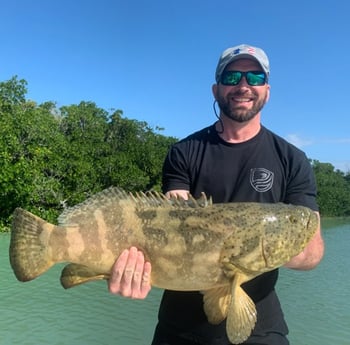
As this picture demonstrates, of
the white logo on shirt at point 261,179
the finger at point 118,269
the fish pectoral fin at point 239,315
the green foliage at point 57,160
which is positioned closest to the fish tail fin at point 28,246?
the finger at point 118,269

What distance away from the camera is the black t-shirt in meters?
3.40

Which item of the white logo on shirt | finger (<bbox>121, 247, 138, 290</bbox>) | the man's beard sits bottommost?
finger (<bbox>121, 247, 138, 290</bbox>)

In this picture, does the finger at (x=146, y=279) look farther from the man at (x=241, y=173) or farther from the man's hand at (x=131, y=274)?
the man at (x=241, y=173)

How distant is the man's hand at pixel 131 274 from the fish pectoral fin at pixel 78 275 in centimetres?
9

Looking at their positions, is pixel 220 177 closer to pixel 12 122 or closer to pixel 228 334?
pixel 228 334

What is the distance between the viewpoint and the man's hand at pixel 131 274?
2.91m

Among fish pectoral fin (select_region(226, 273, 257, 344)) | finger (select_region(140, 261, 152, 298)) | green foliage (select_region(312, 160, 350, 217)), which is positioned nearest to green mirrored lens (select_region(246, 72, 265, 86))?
fish pectoral fin (select_region(226, 273, 257, 344))

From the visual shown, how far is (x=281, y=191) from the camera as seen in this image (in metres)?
3.50

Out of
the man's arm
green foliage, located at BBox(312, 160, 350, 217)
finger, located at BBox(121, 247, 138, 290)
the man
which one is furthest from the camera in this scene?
green foliage, located at BBox(312, 160, 350, 217)

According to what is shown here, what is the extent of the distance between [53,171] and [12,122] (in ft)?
15.4

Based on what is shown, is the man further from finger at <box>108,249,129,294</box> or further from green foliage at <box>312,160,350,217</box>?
green foliage at <box>312,160,350,217</box>

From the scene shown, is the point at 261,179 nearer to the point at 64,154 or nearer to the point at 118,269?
the point at 118,269

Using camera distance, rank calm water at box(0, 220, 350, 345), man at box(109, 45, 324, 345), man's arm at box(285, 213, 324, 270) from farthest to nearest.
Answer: calm water at box(0, 220, 350, 345)
man at box(109, 45, 324, 345)
man's arm at box(285, 213, 324, 270)

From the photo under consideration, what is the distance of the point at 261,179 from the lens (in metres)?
3.42
